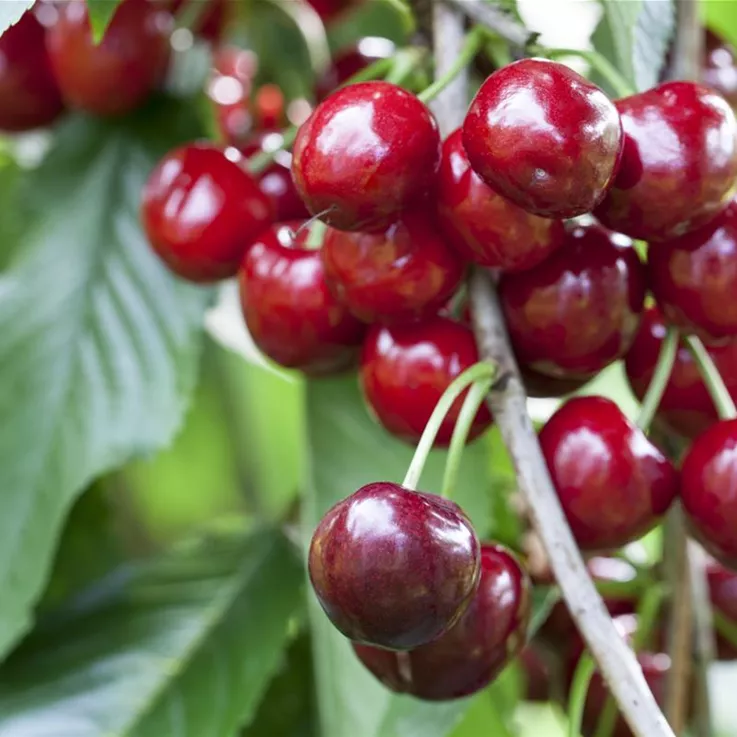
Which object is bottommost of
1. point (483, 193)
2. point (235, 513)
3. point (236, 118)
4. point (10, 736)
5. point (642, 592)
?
A: point (235, 513)

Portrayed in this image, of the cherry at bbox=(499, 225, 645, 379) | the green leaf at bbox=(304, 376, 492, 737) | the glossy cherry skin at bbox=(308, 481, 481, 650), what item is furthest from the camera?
the green leaf at bbox=(304, 376, 492, 737)

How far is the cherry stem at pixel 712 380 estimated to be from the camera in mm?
415

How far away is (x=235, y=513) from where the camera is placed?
108 centimetres

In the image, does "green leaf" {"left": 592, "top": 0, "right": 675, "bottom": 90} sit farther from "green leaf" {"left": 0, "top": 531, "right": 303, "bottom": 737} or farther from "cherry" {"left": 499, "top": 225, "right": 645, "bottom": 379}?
"green leaf" {"left": 0, "top": 531, "right": 303, "bottom": 737}

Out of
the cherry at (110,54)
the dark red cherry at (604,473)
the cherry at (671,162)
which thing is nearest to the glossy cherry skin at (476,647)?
the dark red cherry at (604,473)

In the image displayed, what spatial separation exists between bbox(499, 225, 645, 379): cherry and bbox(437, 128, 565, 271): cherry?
20 mm

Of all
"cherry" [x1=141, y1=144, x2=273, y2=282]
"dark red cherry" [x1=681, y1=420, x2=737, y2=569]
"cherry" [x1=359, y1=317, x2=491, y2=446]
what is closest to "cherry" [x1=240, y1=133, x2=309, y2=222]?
"cherry" [x1=141, y1=144, x2=273, y2=282]

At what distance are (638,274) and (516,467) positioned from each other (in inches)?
4.4

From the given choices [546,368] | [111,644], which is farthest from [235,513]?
[546,368]

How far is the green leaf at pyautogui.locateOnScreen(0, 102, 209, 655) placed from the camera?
0.59 m

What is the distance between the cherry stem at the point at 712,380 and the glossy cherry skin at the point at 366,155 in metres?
0.14

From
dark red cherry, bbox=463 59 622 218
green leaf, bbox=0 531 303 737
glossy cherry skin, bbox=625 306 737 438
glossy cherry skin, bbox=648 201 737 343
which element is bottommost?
green leaf, bbox=0 531 303 737

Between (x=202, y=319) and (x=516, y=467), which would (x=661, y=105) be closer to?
(x=516, y=467)

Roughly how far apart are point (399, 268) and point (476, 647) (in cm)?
14
